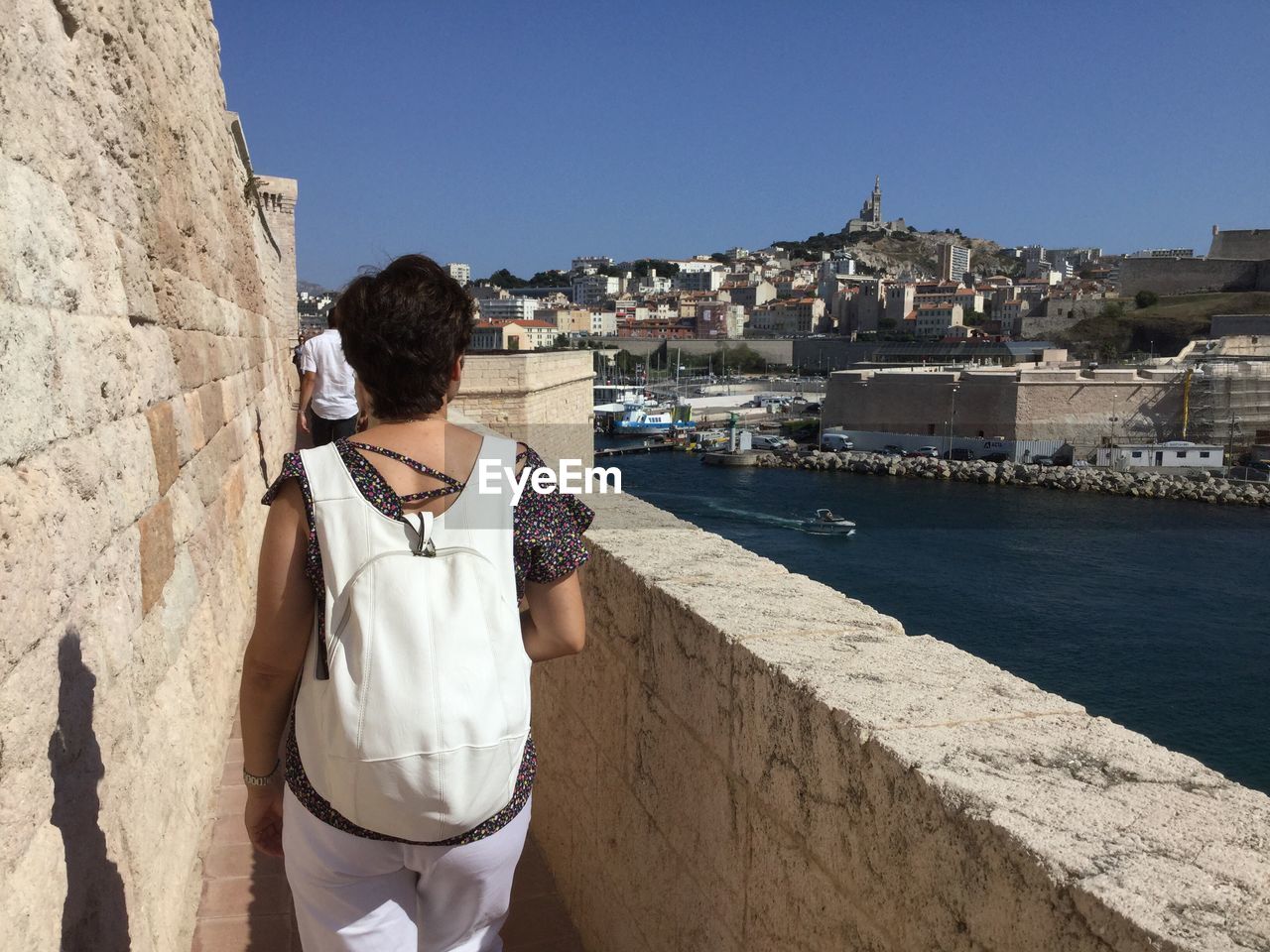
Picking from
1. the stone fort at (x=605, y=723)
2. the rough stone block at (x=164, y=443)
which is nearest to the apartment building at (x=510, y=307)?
the rough stone block at (x=164, y=443)

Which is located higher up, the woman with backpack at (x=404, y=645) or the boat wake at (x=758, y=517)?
the woman with backpack at (x=404, y=645)

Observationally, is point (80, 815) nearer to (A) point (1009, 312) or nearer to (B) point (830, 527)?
(B) point (830, 527)

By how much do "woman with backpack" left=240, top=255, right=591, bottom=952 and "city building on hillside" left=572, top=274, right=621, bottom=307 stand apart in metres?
126

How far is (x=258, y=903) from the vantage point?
205cm

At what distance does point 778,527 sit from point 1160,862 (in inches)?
1256

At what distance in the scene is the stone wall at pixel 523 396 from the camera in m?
10.5

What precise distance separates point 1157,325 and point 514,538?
68.8 meters

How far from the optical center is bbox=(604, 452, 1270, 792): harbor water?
62.6ft

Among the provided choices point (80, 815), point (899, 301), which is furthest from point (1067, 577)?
point (899, 301)

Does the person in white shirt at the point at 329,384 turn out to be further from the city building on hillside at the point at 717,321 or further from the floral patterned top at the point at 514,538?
the city building on hillside at the point at 717,321

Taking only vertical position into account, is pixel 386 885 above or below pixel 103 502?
below

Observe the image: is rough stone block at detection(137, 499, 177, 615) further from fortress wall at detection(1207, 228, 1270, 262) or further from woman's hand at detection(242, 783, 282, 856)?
fortress wall at detection(1207, 228, 1270, 262)

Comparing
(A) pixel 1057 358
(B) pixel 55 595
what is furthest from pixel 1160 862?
(A) pixel 1057 358

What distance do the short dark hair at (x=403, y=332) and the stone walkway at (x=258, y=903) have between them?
1.33m
